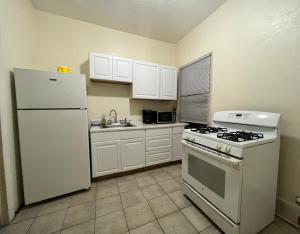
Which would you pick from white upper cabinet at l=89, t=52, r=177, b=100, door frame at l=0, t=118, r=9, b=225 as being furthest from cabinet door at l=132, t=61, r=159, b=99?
door frame at l=0, t=118, r=9, b=225

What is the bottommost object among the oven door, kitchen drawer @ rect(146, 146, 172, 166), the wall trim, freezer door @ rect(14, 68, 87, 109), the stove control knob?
the wall trim

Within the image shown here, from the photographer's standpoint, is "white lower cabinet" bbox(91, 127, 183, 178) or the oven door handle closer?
the oven door handle

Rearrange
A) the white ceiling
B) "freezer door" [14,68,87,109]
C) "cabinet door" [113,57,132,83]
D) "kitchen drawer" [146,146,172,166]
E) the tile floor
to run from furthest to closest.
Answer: "kitchen drawer" [146,146,172,166] → "cabinet door" [113,57,132,83] → the white ceiling → "freezer door" [14,68,87,109] → the tile floor

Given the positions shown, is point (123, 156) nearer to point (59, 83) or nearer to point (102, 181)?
point (102, 181)

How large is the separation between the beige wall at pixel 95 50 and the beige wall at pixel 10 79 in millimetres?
441

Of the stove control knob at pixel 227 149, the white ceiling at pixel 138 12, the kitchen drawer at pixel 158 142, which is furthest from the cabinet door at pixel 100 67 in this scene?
the stove control knob at pixel 227 149

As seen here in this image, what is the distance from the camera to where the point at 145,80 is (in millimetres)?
2607

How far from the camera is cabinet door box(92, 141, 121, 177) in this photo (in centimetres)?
203

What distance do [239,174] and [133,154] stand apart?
1634 millimetres

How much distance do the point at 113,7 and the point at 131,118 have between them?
196 centimetres

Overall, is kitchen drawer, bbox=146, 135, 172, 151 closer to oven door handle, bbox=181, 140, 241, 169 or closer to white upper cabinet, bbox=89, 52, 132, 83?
oven door handle, bbox=181, 140, 241, 169

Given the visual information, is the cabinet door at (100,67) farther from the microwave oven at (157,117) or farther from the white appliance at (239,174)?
the white appliance at (239,174)

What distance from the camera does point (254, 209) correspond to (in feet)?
3.76

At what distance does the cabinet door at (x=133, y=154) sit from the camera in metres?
2.22
